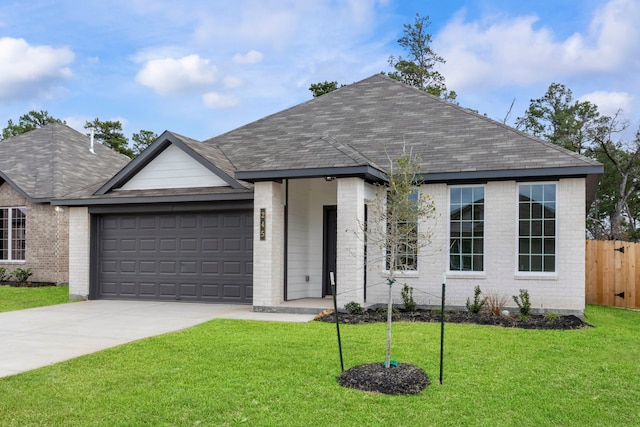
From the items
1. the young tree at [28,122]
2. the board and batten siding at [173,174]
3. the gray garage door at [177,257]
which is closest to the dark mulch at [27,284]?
the gray garage door at [177,257]

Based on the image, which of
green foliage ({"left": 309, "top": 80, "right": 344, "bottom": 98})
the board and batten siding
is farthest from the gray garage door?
green foliage ({"left": 309, "top": 80, "right": 344, "bottom": 98})

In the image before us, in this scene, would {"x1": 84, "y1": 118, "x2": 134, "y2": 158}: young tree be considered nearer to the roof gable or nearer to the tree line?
the tree line

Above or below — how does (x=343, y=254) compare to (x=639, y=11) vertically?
below

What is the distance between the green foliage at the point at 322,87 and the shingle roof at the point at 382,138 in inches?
484

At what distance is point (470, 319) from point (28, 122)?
38333 mm

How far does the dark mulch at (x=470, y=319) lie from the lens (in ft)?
34.1

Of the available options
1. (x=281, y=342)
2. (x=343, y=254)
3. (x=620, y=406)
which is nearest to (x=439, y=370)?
(x=620, y=406)

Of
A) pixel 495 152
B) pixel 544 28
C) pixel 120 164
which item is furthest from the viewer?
pixel 120 164

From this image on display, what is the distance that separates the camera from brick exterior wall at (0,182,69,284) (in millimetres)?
18734

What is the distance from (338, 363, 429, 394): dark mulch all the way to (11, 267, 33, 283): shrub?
15.8 meters

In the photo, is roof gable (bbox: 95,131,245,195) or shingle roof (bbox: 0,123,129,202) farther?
shingle roof (bbox: 0,123,129,202)

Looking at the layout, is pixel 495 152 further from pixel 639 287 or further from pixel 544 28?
pixel 544 28

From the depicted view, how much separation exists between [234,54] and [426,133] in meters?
10.9

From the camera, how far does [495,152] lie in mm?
12609
